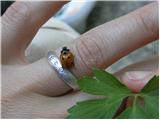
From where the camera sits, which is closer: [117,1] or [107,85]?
[107,85]

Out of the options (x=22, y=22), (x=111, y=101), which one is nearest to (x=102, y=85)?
(x=111, y=101)

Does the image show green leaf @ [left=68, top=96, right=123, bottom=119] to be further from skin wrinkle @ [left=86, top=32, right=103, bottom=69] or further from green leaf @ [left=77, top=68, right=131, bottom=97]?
skin wrinkle @ [left=86, top=32, right=103, bottom=69]

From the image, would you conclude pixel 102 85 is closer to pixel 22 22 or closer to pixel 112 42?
pixel 112 42

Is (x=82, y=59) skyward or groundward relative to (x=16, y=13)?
groundward

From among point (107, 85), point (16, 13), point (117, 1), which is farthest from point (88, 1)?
point (107, 85)

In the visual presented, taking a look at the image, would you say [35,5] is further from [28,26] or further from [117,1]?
[117,1]

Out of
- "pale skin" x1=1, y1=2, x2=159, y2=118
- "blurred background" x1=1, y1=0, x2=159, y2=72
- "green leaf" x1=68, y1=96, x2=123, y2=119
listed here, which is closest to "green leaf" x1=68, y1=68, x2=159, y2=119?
"green leaf" x1=68, y1=96, x2=123, y2=119

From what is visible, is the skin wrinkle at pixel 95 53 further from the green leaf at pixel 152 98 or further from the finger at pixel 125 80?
the green leaf at pixel 152 98

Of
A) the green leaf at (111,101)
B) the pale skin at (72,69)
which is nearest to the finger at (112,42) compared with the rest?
the pale skin at (72,69)
